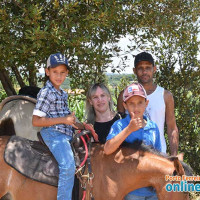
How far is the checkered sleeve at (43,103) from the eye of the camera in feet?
10.7

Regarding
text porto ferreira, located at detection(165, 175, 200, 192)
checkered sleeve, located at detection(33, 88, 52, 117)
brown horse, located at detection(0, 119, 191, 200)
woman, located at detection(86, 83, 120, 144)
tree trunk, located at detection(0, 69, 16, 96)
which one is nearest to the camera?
text porto ferreira, located at detection(165, 175, 200, 192)

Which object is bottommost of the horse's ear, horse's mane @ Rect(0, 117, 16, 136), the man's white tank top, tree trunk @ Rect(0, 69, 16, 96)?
the horse's ear

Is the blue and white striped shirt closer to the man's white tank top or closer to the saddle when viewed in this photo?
the saddle

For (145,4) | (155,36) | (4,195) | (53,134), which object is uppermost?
(145,4)

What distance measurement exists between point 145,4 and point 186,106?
219 centimetres

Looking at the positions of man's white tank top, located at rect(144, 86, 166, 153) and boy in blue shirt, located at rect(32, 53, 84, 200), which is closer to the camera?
boy in blue shirt, located at rect(32, 53, 84, 200)

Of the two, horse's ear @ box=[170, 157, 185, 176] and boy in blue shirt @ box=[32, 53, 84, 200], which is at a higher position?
boy in blue shirt @ box=[32, 53, 84, 200]

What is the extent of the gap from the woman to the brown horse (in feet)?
1.59

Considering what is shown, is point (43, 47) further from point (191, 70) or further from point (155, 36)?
point (191, 70)

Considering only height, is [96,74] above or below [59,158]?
above

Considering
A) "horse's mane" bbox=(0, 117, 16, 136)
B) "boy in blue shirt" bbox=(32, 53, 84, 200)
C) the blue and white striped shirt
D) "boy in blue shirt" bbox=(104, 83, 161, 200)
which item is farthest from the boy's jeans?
"horse's mane" bbox=(0, 117, 16, 136)

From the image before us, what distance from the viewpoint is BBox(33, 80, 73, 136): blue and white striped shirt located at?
10.8ft

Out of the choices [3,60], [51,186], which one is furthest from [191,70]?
[51,186]

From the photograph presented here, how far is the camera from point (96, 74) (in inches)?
208
